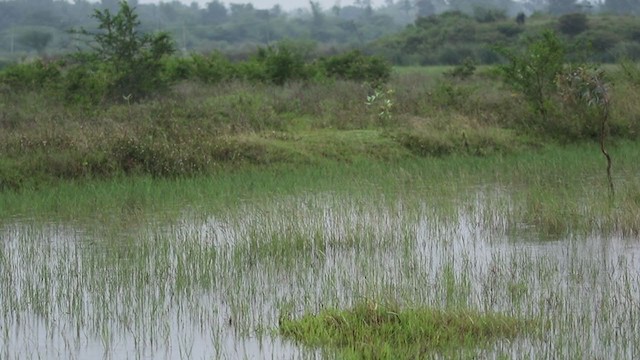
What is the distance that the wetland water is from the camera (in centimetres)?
684

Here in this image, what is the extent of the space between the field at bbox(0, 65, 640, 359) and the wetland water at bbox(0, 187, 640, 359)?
0.02 metres

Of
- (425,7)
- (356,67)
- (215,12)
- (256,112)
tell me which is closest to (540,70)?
(256,112)

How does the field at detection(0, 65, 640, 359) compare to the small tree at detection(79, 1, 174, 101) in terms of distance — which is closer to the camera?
the field at detection(0, 65, 640, 359)

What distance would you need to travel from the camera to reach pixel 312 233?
973cm

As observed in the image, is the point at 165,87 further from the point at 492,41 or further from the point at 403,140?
the point at 492,41

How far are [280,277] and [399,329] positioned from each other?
78.0 inches

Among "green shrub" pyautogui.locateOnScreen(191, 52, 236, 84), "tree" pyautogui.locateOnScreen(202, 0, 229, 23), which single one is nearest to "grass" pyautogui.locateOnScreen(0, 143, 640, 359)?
"green shrub" pyautogui.locateOnScreen(191, 52, 236, 84)

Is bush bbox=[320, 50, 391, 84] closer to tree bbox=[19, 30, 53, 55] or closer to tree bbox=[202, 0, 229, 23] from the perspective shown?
tree bbox=[19, 30, 53, 55]

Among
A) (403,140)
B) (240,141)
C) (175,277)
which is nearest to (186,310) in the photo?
(175,277)

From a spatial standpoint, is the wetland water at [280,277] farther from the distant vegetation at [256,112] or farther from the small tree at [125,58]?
the small tree at [125,58]

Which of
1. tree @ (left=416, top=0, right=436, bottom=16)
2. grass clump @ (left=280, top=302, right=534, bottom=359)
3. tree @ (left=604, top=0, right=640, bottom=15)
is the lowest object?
tree @ (left=416, top=0, right=436, bottom=16)

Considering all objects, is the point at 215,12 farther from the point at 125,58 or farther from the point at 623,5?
the point at 125,58

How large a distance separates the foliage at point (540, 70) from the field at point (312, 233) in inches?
12.9

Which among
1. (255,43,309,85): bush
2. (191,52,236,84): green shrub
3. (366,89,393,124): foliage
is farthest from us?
(255,43,309,85): bush
